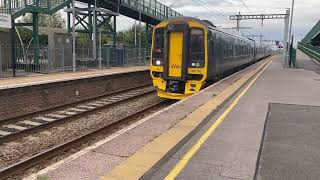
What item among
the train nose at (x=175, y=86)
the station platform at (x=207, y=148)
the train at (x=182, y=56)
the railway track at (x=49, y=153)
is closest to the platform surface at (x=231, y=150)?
the station platform at (x=207, y=148)

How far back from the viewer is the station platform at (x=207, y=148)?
17.3 ft

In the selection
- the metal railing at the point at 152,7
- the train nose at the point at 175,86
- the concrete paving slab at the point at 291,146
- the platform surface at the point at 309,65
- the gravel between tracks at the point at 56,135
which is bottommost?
the gravel between tracks at the point at 56,135

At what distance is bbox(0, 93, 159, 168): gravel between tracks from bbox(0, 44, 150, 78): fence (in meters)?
6.05

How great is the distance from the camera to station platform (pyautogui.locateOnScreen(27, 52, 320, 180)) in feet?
17.3

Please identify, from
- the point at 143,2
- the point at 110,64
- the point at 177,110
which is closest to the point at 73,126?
the point at 177,110

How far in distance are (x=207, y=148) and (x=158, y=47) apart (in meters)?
9.14

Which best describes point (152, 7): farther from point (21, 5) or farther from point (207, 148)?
point (207, 148)

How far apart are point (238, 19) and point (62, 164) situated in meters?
57.9

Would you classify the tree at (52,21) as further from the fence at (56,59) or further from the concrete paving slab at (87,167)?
the concrete paving slab at (87,167)

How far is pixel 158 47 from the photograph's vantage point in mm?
15320

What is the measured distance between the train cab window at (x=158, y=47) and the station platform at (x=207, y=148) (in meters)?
4.79

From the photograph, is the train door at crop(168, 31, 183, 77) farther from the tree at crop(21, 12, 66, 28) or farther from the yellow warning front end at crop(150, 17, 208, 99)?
the tree at crop(21, 12, 66, 28)

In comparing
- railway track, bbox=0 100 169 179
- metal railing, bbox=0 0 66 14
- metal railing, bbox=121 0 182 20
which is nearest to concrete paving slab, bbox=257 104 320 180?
railway track, bbox=0 100 169 179

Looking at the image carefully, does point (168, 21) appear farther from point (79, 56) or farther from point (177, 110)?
point (79, 56)
